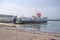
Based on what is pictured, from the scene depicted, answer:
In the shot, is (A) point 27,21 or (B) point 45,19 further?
(B) point 45,19

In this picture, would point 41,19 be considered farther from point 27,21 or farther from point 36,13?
point 27,21

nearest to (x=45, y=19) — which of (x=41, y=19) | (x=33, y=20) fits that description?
(x=41, y=19)

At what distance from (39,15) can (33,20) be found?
21.4 ft

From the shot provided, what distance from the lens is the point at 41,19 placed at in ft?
228

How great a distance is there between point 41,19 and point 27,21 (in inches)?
441

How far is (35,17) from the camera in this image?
2672 inches

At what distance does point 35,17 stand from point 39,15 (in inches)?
122

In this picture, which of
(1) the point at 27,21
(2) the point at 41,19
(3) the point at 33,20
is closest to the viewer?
(1) the point at 27,21

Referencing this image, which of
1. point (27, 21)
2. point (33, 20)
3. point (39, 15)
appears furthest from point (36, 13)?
point (27, 21)

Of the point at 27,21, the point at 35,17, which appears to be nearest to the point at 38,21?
the point at 35,17

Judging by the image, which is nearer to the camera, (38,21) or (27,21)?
(27,21)

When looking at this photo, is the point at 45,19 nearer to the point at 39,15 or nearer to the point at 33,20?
the point at 39,15

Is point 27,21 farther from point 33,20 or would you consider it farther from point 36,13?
point 36,13

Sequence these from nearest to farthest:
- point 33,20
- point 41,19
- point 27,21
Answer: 1. point 27,21
2. point 33,20
3. point 41,19
